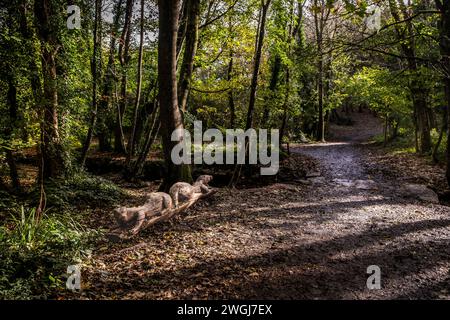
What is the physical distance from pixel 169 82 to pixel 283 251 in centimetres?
490

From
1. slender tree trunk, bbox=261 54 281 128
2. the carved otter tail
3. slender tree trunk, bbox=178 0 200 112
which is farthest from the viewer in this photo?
slender tree trunk, bbox=261 54 281 128

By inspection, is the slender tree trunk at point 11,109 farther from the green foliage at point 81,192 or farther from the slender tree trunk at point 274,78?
the slender tree trunk at point 274,78

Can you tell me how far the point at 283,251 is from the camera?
16.9 ft

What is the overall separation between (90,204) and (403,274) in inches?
296

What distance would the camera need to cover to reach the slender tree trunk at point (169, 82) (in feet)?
24.0

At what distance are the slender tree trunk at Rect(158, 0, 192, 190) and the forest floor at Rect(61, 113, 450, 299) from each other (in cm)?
121

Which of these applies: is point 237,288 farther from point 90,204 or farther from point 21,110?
point 21,110

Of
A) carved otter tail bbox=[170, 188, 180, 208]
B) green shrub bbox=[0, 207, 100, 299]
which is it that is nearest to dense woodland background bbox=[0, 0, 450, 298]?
green shrub bbox=[0, 207, 100, 299]

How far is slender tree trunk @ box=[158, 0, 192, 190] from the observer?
7309 mm

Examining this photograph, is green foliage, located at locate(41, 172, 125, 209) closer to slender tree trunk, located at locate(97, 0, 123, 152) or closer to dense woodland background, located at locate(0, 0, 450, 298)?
dense woodland background, located at locate(0, 0, 450, 298)

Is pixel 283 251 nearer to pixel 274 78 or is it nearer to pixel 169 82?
pixel 169 82
